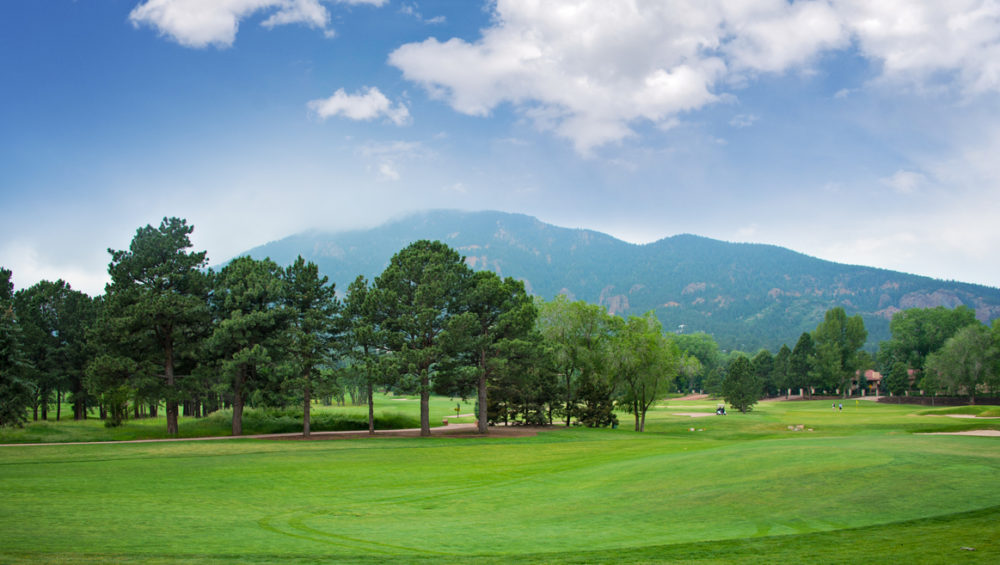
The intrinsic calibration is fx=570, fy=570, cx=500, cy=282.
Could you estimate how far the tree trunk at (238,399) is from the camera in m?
41.8

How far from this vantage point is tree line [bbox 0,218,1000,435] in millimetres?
40688

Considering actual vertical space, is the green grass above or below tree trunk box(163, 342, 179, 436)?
below

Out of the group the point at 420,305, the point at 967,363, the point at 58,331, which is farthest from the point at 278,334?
the point at 967,363

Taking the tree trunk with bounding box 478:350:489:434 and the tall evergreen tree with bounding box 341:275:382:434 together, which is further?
the tree trunk with bounding box 478:350:489:434

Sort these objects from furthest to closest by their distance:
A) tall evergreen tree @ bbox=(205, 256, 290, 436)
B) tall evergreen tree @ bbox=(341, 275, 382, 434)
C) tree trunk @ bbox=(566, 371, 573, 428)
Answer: tree trunk @ bbox=(566, 371, 573, 428)
tall evergreen tree @ bbox=(341, 275, 382, 434)
tall evergreen tree @ bbox=(205, 256, 290, 436)

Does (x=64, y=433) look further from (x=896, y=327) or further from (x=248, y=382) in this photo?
(x=896, y=327)

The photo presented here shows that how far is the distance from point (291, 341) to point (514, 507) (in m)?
30.5

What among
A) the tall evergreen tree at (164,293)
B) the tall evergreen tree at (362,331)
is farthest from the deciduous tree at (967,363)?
the tall evergreen tree at (164,293)

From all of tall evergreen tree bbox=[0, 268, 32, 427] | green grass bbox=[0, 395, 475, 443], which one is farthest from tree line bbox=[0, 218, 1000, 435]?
green grass bbox=[0, 395, 475, 443]

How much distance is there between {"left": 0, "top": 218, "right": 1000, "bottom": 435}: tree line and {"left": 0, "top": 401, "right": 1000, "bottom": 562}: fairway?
14.2 m

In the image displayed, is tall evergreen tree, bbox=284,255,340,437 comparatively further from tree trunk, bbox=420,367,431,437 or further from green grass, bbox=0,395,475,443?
tree trunk, bbox=420,367,431,437

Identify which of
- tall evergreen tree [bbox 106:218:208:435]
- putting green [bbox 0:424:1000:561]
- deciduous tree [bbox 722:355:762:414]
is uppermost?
tall evergreen tree [bbox 106:218:208:435]

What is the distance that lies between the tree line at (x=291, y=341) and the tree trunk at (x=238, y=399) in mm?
174

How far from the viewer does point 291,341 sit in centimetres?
4200
